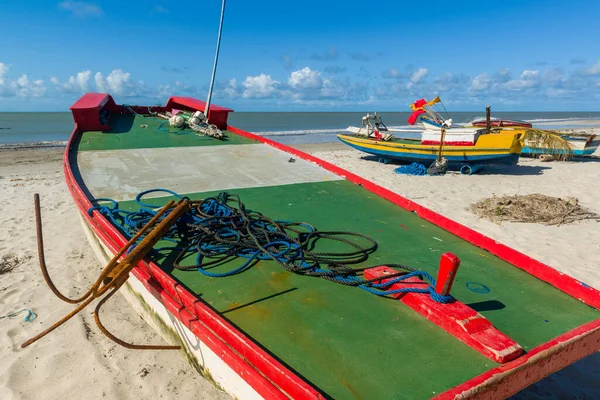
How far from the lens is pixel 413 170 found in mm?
14391

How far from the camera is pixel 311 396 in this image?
2.06 m

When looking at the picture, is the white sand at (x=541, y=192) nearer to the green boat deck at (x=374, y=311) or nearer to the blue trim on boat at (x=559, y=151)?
the blue trim on boat at (x=559, y=151)

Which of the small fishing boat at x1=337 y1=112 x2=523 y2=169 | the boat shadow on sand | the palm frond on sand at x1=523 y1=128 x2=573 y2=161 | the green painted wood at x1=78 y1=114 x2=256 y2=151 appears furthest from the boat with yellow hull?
the green painted wood at x1=78 y1=114 x2=256 y2=151

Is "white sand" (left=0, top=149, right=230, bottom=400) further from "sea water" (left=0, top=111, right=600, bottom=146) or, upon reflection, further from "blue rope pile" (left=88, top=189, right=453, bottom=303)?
"sea water" (left=0, top=111, right=600, bottom=146)

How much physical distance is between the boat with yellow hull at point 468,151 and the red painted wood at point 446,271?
11.7 meters

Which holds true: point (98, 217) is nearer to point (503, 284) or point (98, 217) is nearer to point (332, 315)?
point (332, 315)

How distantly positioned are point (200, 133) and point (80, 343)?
618 cm

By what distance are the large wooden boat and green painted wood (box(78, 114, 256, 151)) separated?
7.99 feet

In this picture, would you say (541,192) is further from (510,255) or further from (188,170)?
(188,170)

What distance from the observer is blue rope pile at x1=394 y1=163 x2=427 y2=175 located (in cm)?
1417

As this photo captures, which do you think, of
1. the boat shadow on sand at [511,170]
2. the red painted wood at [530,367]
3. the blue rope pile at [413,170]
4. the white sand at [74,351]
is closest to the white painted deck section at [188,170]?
the white sand at [74,351]

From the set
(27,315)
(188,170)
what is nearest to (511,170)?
(188,170)

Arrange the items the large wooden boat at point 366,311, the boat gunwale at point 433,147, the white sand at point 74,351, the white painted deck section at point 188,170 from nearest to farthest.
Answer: the large wooden boat at point 366,311
the white sand at point 74,351
the white painted deck section at point 188,170
the boat gunwale at point 433,147

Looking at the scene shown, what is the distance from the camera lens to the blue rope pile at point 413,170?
558 inches
